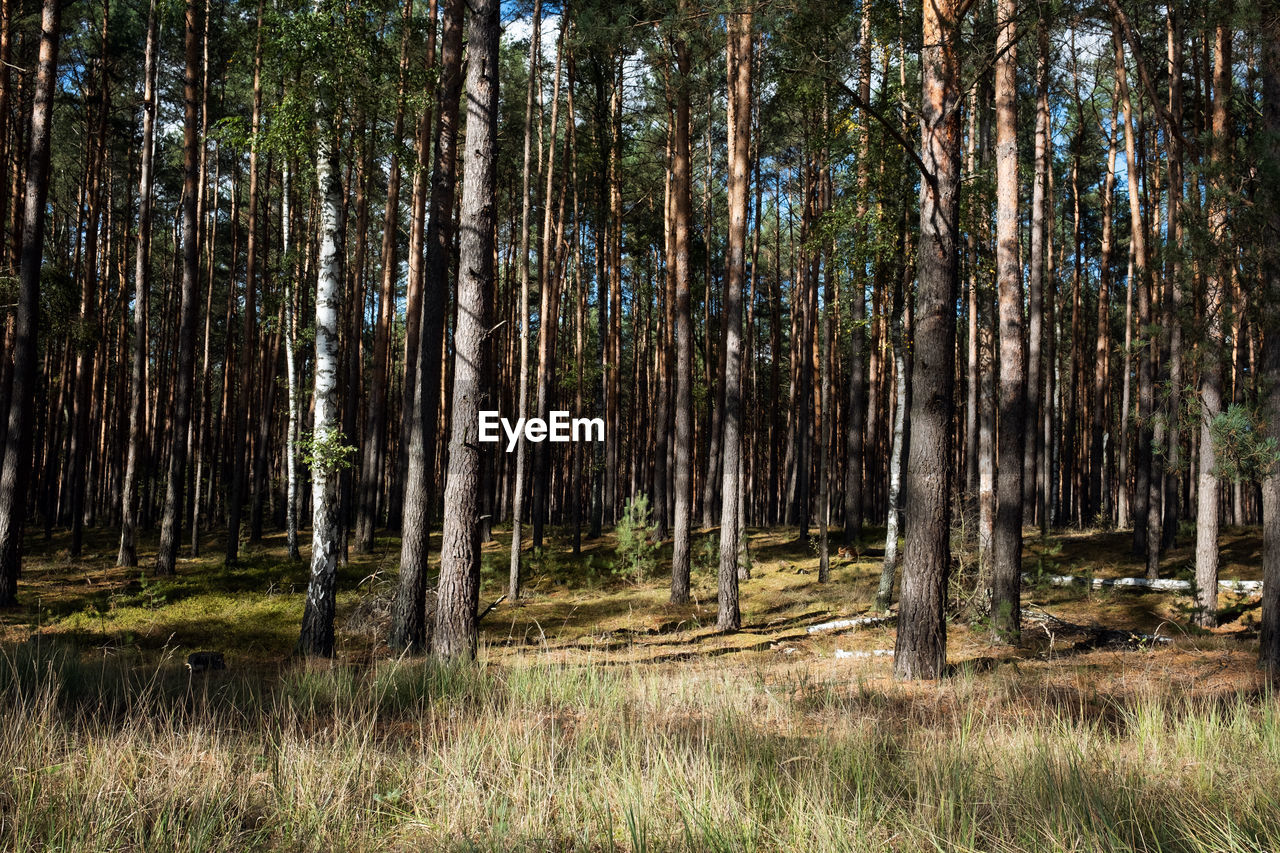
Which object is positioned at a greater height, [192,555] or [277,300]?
[277,300]

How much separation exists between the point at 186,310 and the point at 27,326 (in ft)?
11.3

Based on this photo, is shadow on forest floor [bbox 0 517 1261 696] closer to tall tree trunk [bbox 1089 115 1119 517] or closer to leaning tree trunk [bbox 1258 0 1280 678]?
leaning tree trunk [bbox 1258 0 1280 678]

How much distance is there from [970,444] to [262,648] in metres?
16.8

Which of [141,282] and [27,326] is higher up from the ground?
[141,282]

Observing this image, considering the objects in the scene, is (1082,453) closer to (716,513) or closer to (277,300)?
(716,513)

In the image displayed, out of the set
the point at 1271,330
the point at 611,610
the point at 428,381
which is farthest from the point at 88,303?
the point at 1271,330

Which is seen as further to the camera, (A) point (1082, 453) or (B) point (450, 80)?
(A) point (1082, 453)

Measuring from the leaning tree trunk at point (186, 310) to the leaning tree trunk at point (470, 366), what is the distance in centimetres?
1052

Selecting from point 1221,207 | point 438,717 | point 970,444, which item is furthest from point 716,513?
point 438,717

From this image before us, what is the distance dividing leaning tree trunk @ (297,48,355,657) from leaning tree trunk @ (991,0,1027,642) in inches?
319

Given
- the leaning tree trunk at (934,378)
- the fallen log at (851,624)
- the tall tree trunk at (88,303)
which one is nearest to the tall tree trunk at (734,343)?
the fallen log at (851,624)

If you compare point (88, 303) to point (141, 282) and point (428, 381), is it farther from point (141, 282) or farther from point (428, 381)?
point (428, 381)

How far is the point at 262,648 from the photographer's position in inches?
447

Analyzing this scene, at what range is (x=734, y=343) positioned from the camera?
42.1 feet
